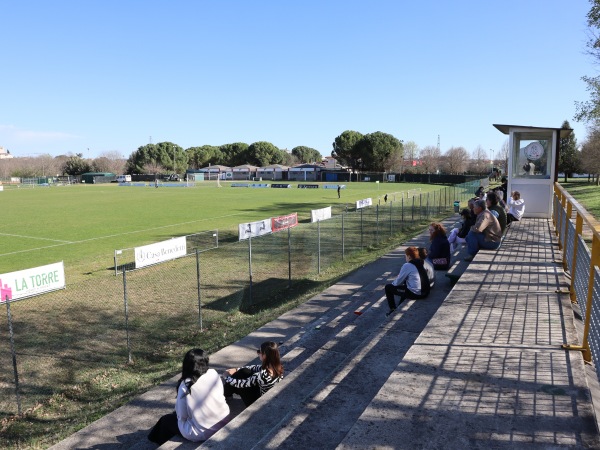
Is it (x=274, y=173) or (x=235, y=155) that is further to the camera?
(x=235, y=155)

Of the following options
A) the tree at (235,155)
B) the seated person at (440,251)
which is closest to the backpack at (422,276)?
the seated person at (440,251)

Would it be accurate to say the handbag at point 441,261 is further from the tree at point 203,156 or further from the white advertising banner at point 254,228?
the tree at point 203,156

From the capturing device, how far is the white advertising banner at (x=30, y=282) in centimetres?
777

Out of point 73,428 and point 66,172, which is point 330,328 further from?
point 66,172

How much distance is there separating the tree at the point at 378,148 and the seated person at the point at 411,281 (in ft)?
365

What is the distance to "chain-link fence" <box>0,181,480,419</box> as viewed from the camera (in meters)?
7.76

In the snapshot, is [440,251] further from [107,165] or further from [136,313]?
[107,165]

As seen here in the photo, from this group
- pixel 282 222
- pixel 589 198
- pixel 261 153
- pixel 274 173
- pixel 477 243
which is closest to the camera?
pixel 477 243

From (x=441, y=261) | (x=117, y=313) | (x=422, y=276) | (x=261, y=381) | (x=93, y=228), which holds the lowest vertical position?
(x=117, y=313)

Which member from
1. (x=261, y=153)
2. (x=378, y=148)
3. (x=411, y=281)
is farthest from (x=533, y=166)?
(x=261, y=153)

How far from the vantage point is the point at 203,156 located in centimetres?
15562

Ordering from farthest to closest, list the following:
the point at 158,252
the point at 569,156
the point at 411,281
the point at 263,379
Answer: the point at 569,156
the point at 158,252
the point at 411,281
the point at 263,379

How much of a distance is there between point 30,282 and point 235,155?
152m

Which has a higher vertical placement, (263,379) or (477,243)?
(477,243)
